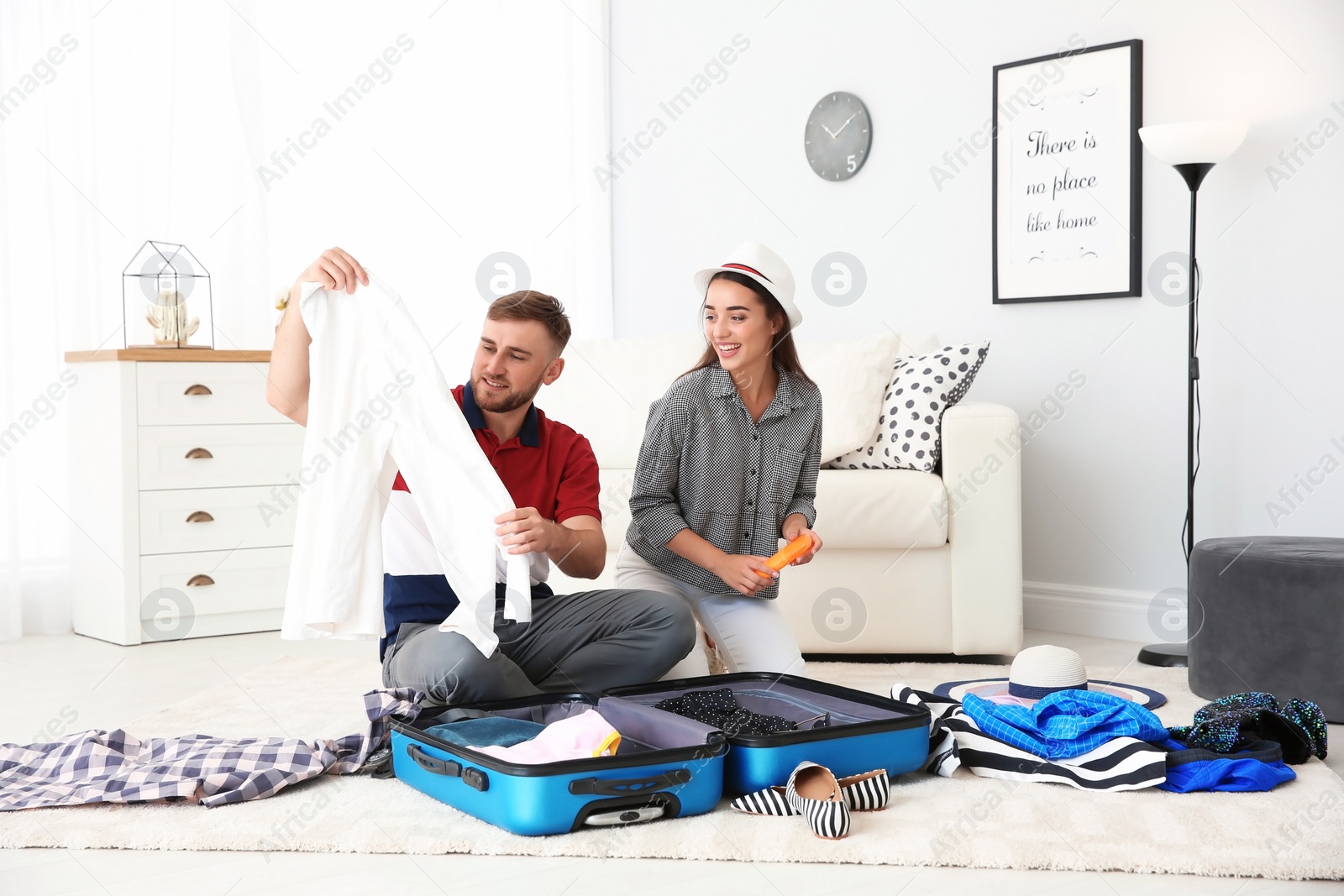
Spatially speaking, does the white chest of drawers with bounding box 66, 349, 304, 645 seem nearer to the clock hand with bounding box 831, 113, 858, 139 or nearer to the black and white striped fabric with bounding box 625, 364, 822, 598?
the black and white striped fabric with bounding box 625, 364, 822, 598

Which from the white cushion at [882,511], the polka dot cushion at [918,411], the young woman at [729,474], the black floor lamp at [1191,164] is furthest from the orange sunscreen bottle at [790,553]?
the black floor lamp at [1191,164]

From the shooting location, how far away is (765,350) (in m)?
2.38

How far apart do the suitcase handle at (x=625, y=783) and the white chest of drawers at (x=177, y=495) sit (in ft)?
7.07

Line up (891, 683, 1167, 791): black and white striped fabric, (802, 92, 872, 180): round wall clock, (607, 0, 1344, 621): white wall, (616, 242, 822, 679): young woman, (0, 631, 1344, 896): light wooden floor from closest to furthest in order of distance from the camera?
(0, 631, 1344, 896): light wooden floor < (891, 683, 1167, 791): black and white striped fabric < (616, 242, 822, 679): young woman < (607, 0, 1344, 621): white wall < (802, 92, 872, 180): round wall clock

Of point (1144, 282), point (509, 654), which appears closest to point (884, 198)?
point (1144, 282)

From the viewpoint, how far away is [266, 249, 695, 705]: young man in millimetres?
2082

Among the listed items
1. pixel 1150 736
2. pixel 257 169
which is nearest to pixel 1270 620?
pixel 1150 736

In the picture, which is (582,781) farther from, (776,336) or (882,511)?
(882,511)

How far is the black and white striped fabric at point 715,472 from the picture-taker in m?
2.30

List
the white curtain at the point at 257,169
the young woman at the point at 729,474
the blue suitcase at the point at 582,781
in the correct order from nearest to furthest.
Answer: the blue suitcase at the point at 582,781
the young woman at the point at 729,474
the white curtain at the point at 257,169

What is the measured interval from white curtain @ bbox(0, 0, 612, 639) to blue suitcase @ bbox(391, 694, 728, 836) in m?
2.20

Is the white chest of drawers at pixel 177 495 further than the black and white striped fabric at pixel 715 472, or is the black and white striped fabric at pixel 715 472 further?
the white chest of drawers at pixel 177 495

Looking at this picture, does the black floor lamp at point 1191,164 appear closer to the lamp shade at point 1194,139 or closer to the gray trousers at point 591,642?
the lamp shade at point 1194,139

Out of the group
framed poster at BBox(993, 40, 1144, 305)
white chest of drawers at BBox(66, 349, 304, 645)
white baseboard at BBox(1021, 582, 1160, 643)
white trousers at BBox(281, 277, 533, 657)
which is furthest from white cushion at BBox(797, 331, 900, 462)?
white chest of drawers at BBox(66, 349, 304, 645)
